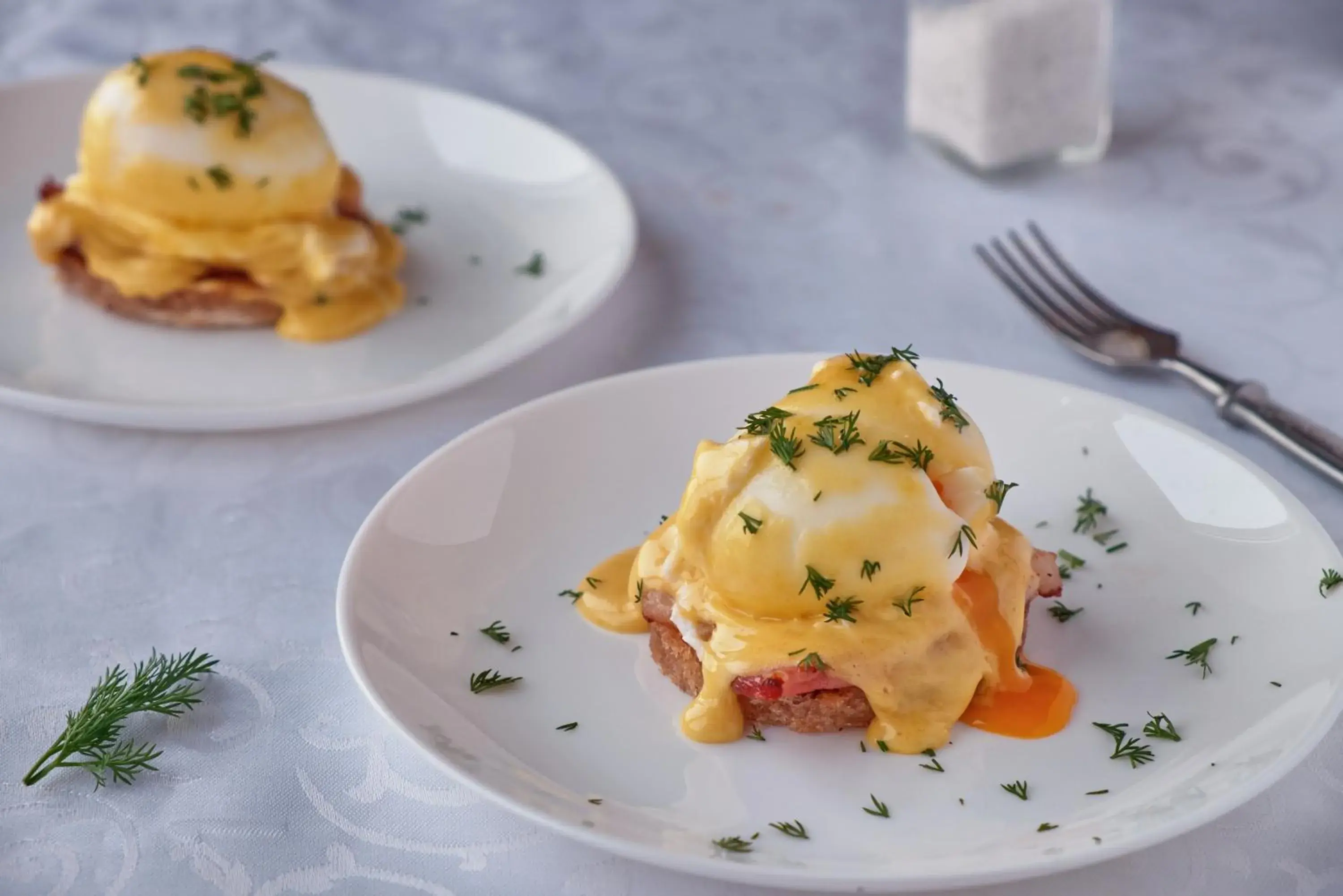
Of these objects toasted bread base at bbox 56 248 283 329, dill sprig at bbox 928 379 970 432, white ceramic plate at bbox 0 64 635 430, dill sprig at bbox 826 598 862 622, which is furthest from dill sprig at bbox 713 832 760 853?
toasted bread base at bbox 56 248 283 329

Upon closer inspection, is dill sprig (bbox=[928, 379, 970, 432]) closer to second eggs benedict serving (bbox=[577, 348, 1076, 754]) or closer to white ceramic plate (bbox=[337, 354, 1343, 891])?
second eggs benedict serving (bbox=[577, 348, 1076, 754])

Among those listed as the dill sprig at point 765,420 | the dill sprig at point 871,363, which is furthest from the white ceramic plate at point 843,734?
the dill sprig at point 871,363

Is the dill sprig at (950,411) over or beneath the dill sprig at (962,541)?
over

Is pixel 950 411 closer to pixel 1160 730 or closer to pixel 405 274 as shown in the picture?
pixel 1160 730

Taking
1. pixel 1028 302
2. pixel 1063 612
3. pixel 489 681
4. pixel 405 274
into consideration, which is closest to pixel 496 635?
pixel 489 681

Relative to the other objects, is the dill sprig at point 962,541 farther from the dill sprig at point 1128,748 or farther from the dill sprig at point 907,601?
the dill sprig at point 1128,748
